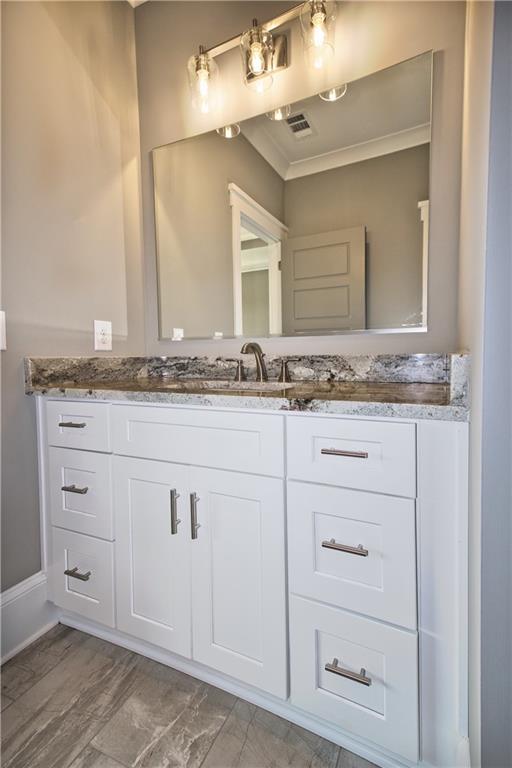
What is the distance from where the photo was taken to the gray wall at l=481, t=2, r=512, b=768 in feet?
1.68

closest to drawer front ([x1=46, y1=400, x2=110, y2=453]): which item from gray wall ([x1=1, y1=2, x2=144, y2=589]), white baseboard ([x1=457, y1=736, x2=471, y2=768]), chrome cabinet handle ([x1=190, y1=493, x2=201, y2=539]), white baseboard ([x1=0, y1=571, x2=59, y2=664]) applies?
gray wall ([x1=1, y1=2, x2=144, y2=589])

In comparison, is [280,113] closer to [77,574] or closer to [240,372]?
[240,372]

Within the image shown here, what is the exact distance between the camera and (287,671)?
917 mm

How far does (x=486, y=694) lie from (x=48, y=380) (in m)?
1.44

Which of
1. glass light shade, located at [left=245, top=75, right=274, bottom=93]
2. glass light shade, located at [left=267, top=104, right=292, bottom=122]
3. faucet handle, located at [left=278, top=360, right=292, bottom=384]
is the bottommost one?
faucet handle, located at [left=278, top=360, right=292, bottom=384]

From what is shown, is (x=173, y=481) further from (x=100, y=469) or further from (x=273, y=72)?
(x=273, y=72)

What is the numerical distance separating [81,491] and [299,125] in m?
1.59

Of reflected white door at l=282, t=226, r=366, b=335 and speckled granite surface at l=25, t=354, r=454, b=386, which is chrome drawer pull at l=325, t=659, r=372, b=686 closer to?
speckled granite surface at l=25, t=354, r=454, b=386

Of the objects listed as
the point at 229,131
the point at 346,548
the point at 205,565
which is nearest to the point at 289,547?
the point at 346,548

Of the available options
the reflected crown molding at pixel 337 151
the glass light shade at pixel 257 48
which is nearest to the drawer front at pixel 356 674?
the reflected crown molding at pixel 337 151

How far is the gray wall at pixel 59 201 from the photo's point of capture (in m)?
1.23

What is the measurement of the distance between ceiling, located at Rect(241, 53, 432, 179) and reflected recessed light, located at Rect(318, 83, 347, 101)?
14 millimetres

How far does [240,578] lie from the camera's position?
37.9 inches

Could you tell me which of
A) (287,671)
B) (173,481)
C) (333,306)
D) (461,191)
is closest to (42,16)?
(333,306)
